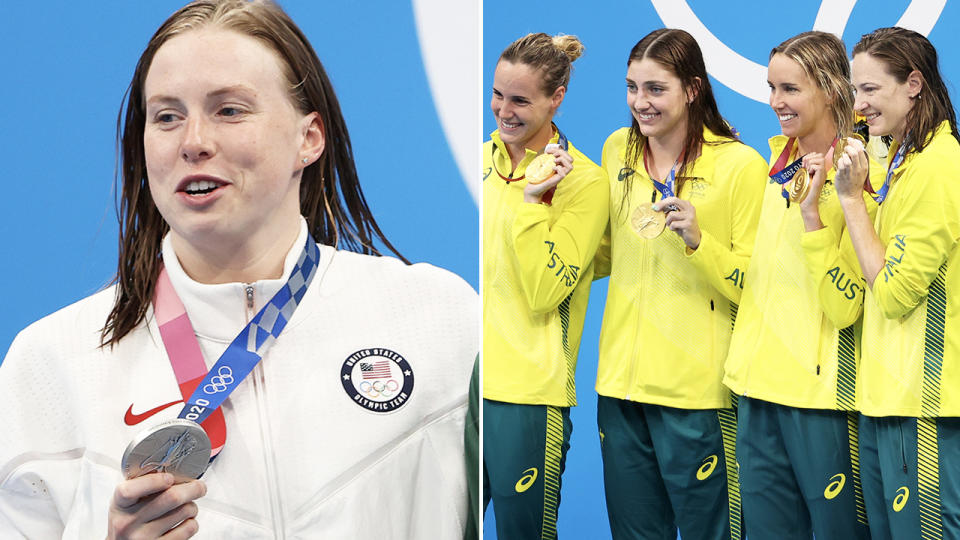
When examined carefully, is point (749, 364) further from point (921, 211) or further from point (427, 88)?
point (427, 88)

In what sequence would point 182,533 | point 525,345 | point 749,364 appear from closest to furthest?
point 182,533, point 749,364, point 525,345

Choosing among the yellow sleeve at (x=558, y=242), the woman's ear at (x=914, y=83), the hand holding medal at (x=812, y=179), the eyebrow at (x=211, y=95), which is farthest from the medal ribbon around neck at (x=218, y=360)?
the woman's ear at (x=914, y=83)

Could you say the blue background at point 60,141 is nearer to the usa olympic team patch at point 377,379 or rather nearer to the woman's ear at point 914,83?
the usa olympic team patch at point 377,379

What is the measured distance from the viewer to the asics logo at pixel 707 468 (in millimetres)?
3340

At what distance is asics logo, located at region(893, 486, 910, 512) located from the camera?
2881mm

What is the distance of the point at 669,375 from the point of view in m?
3.32

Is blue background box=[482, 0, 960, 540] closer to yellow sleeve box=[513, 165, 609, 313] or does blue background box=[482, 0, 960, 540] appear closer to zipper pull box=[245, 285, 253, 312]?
yellow sleeve box=[513, 165, 609, 313]

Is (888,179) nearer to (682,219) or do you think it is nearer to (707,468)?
(682,219)

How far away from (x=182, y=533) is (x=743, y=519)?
2.15 metres

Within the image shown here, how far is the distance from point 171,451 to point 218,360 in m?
0.17

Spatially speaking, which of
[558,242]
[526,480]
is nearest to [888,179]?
[558,242]

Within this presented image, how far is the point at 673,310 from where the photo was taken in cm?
335

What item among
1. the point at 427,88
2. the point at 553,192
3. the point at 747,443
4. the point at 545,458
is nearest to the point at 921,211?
the point at 747,443

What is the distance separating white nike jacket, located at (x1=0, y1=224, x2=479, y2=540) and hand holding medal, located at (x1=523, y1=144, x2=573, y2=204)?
1389 millimetres
